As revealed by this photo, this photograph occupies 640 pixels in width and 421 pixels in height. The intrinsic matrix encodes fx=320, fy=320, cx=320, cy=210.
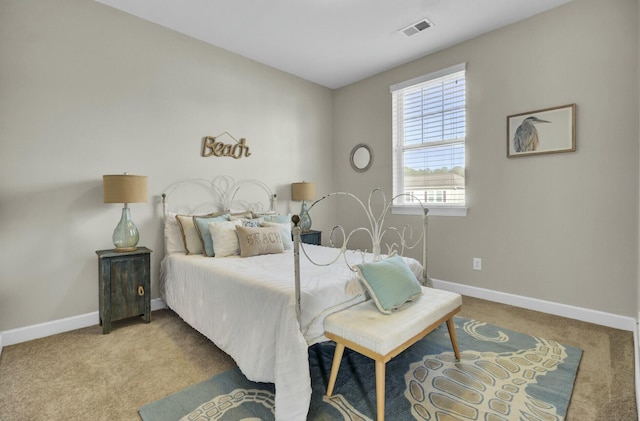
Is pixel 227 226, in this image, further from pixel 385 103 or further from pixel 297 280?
pixel 385 103

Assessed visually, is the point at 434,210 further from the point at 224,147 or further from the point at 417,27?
the point at 224,147

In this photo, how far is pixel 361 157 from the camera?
4.52 meters

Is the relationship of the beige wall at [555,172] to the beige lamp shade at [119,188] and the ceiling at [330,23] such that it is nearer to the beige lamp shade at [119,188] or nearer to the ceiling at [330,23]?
the ceiling at [330,23]

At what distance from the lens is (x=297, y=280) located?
1676 millimetres

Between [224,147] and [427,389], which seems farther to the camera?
[224,147]

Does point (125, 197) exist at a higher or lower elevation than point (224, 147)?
lower

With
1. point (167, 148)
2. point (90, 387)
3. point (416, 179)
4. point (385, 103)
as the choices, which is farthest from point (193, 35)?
point (90, 387)

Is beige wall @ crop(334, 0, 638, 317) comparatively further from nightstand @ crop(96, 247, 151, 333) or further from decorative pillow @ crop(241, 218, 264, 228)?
nightstand @ crop(96, 247, 151, 333)

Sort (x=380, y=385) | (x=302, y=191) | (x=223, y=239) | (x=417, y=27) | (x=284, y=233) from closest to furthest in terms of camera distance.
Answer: (x=380, y=385)
(x=223, y=239)
(x=417, y=27)
(x=284, y=233)
(x=302, y=191)

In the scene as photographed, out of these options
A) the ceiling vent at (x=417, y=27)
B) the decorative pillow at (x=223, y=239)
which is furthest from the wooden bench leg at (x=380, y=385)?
the ceiling vent at (x=417, y=27)

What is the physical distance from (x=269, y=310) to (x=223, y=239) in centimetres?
127

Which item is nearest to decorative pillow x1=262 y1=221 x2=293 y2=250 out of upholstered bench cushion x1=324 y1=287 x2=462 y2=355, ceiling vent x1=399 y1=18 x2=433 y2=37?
upholstered bench cushion x1=324 y1=287 x2=462 y2=355

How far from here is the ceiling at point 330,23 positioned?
9.21 ft

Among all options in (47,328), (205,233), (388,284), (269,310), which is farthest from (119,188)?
(388,284)
